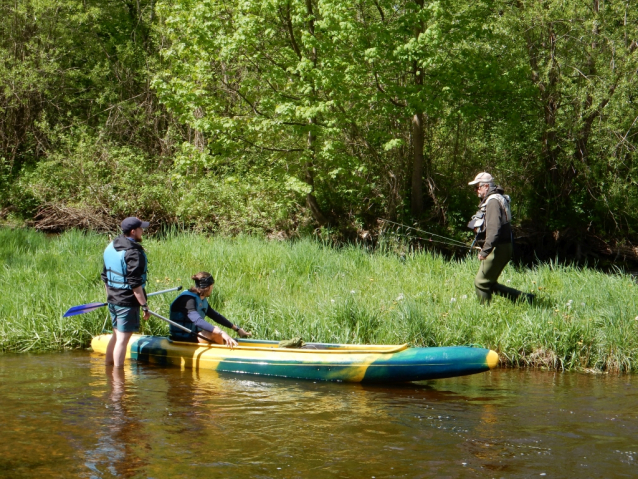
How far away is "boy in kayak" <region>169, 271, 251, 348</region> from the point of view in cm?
738

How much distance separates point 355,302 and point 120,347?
104 inches

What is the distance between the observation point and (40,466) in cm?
456

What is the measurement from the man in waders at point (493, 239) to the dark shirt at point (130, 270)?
370cm

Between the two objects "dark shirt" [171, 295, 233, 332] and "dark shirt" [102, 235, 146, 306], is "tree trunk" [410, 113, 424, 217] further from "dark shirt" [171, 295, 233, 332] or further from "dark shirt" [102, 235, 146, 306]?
"dark shirt" [102, 235, 146, 306]

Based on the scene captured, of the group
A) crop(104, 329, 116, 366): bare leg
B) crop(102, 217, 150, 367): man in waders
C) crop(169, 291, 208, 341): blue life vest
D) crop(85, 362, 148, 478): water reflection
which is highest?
crop(102, 217, 150, 367): man in waders

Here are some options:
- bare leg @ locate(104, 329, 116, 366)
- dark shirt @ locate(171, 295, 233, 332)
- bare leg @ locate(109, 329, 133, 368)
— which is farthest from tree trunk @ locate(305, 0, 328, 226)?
bare leg @ locate(109, 329, 133, 368)

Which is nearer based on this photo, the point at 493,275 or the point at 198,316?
the point at 198,316

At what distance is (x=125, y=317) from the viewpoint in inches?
284

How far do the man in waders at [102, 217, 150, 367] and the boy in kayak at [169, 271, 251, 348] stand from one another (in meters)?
0.51

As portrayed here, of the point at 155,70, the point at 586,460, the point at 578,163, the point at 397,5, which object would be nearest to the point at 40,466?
the point at 586,460

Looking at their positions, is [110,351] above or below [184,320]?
below

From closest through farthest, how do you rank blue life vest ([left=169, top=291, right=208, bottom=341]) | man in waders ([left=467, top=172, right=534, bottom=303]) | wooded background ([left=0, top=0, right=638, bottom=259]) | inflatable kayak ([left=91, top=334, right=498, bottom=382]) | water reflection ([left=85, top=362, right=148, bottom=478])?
water reflection ([left=85, top=362, right=148, bottom=478])
inflatable kayak ([left=91, top=334, right=498, bottom=382])
blue life vest ([left=169, top=291, right=208, bottom=341])
man in waders ([left=467, top=172, right=534, bottom=303])
wooded background ([left=0, top=0, right=638, bottom=259])

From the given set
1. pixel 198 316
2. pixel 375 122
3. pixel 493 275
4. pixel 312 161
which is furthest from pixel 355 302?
pixel 375 122

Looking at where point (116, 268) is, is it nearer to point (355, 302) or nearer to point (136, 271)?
point (136, 271)
